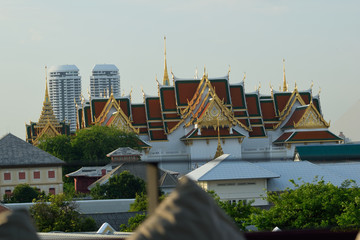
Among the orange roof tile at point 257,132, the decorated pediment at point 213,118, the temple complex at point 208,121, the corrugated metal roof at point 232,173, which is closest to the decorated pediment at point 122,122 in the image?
Answer: the temple complex at point 208,121

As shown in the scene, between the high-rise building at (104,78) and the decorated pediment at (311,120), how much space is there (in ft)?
353

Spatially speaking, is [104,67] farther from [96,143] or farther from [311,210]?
[311,210]

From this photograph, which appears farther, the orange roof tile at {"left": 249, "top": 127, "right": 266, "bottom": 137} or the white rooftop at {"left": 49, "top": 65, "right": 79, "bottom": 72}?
the white rooftop at {"left": 49, "top": 65, "right": 79, "bottom": 72}

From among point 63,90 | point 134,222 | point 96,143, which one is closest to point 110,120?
point 96,143

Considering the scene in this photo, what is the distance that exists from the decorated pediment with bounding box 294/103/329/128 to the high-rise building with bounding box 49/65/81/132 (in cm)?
10860

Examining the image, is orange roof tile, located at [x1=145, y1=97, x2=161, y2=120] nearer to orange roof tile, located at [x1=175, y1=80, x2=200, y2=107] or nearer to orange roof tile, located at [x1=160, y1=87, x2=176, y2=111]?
orange roof tile, located at [x1=160, y1=87, x2=176, y2=111]

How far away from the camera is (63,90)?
154 m

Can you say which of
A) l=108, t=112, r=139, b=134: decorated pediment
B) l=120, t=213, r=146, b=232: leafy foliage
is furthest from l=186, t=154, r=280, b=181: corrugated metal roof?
l=108, t=112, r=139, b=134: decorated pediment

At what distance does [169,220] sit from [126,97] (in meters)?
46.3

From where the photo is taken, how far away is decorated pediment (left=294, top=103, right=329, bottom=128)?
4716cm

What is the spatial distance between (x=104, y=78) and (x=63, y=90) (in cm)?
760

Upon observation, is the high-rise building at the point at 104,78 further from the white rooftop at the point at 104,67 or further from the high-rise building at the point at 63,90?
the high-rise building at the point at 63,90

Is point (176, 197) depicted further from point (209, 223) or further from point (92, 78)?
point (92, 78)

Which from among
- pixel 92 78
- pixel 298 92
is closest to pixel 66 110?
pixel 92 78
